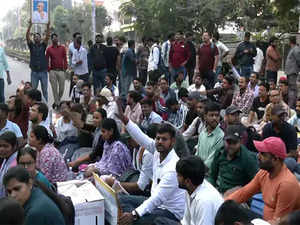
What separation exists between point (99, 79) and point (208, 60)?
280cm

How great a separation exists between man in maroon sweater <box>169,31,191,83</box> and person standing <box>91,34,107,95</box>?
1736 mm

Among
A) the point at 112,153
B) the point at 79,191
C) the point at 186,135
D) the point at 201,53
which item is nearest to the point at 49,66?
the point at 201,53

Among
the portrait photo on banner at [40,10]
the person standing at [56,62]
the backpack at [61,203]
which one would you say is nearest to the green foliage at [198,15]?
the portrait photo on banner at [40,10]

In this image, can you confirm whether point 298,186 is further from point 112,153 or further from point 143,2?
point 143,2

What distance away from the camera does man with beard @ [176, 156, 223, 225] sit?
12.2ft

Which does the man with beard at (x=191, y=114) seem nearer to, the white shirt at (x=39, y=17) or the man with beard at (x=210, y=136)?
the man with beard at (x=210, y=136)

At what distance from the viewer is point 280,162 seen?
4133 mm

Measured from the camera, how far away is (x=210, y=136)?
5.84m

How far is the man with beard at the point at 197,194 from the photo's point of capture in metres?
3.72

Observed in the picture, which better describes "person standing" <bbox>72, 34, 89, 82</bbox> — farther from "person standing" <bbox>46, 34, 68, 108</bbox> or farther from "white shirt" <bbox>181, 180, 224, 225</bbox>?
"white shirt" <bbox>181, 180, 224, 225</bbox>

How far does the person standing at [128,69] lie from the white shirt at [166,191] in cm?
739

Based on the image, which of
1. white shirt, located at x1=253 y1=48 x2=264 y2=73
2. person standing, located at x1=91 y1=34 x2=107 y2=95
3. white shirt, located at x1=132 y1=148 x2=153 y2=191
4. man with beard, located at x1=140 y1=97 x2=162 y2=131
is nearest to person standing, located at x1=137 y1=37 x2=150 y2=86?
person standing, located at x1=91 y1=34 x2=107 y2=95

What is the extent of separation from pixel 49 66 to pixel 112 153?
22.0 ft

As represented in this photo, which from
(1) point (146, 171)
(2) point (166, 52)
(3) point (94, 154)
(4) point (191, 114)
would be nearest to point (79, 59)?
(2) point (166, 52)
